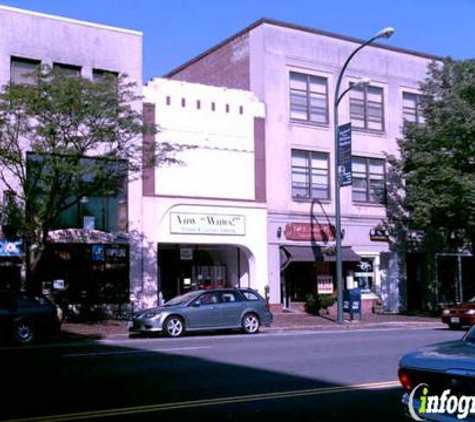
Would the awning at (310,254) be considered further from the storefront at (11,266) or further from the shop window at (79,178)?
the storefront at (11,266)

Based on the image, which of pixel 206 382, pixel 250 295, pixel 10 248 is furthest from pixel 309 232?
pixel 206 382

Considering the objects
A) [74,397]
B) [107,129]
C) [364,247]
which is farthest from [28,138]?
[364,247]

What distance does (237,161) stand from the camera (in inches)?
1137

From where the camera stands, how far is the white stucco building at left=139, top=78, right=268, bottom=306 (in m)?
26.9

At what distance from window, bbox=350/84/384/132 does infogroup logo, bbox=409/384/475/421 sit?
89.2 feet

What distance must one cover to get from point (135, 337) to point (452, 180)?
13812mm

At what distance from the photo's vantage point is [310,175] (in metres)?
30.9

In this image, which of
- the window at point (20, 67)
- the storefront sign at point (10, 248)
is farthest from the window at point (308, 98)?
the storefront sign at point (10, 248)

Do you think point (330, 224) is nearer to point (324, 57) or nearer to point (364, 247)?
point (364, 247)

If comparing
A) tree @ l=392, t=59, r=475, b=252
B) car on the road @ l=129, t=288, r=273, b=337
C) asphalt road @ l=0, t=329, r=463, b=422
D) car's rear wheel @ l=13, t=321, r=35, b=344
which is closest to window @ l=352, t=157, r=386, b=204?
tree @ l=392, t=59, r=475, b=252

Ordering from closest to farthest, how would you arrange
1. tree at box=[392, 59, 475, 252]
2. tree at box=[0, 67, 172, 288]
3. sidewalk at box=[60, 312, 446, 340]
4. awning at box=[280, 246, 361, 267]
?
Answer: tree at box=[0, 67, 172, 288], sidewalk at box=[60, 312, 446, 340], tree at box=[392, 59, 475, 252], awning at box=[280, 246, 361, 267]

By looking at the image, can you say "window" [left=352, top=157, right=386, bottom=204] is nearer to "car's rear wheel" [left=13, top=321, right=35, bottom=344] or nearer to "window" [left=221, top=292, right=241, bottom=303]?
"window" [left=221, top=292, right=241, bottom=303]

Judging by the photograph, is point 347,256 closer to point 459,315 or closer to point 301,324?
point 301,324

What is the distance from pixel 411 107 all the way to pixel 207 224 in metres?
13.0
